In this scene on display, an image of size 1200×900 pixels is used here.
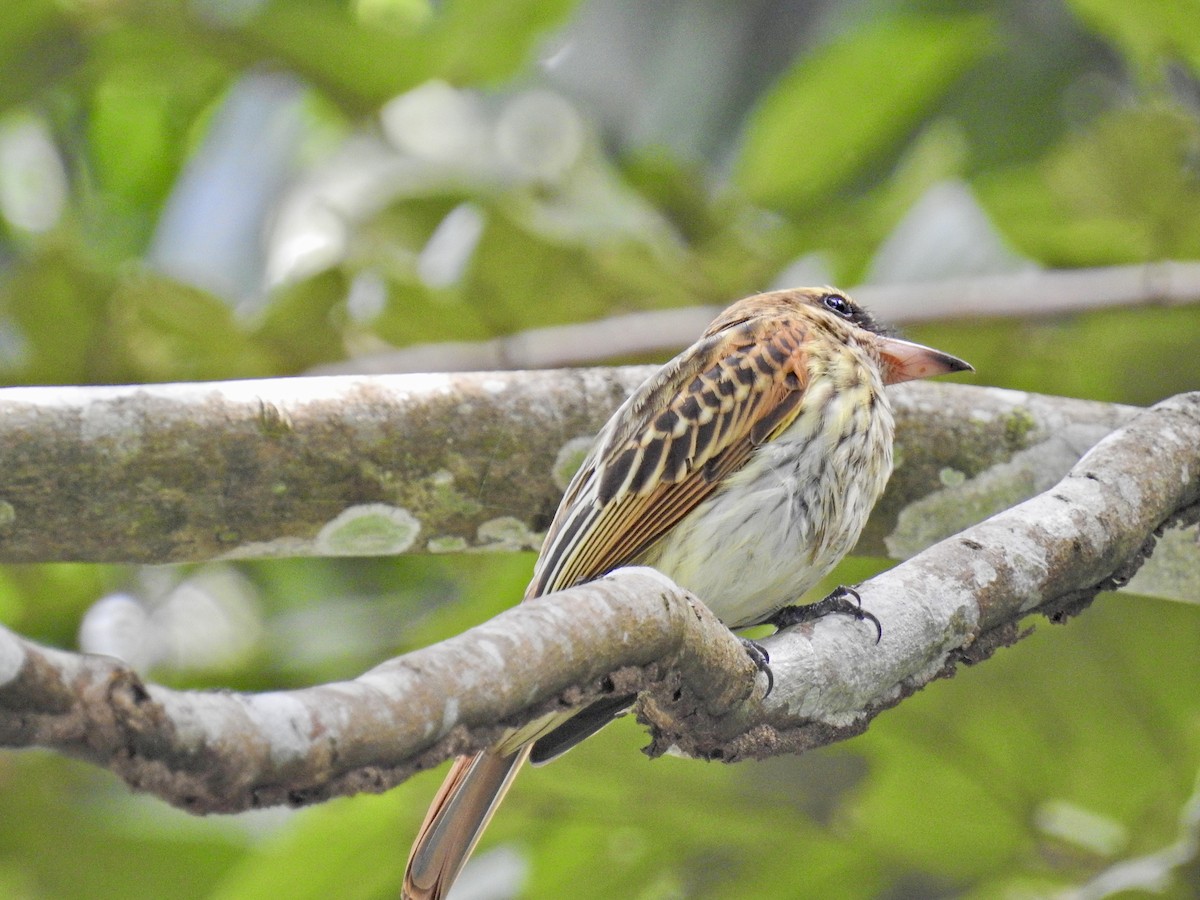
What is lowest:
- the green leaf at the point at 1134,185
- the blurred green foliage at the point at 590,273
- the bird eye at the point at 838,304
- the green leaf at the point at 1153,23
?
the blurred green foliage at the point at 590,273

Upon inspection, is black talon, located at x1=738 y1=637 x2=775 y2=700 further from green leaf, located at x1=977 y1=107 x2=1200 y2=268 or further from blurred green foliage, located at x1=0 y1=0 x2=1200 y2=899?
green leaf, located at x1=977 y1=107 x2=1200 y2=268

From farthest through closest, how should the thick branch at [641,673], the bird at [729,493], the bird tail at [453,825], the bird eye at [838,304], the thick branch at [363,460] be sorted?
the bird eye at [838,304], the thick branch at [363,460], the bird at [729,493], the bird tail at [453,825], the thick branch at [641,673]

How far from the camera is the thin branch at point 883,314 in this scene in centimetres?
420

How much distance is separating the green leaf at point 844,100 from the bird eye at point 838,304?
3.89 ft

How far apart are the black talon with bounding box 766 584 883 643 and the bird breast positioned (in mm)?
47

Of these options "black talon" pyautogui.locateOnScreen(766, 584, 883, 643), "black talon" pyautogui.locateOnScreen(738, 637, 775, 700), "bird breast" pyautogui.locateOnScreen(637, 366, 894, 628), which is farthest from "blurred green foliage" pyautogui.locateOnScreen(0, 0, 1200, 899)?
"black talon" pyautogui.locateOnScreen(738, 637, 775, 700)

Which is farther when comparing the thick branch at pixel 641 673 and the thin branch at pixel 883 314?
the thin branch at pixel 883 314

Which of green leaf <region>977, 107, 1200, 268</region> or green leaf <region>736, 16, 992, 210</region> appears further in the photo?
green leaf <region>736, 16, 992, 210</region>

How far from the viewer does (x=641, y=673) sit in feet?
6.27

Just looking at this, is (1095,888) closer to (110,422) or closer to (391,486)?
(391,486)

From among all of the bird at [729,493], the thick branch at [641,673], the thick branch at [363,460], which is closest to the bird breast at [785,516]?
the bird at [729,493]

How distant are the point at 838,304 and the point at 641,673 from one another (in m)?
2.17

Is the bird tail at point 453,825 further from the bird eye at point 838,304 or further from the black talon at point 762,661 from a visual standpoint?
the bird eye at point 838,304

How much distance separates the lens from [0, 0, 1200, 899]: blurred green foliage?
3908 mm
